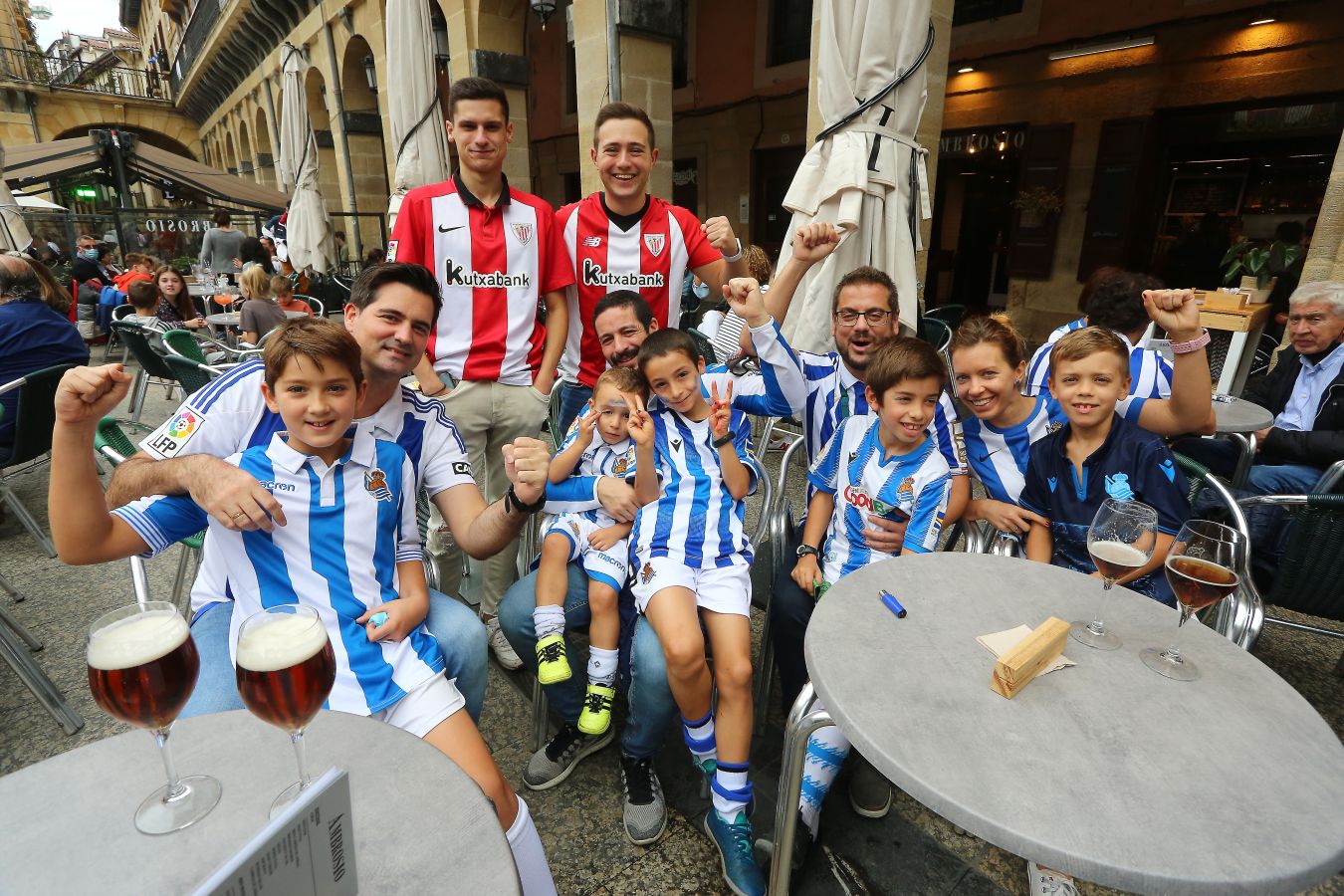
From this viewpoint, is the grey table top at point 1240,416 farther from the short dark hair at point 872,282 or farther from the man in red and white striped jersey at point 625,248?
the man in red and white striped jersey at point 625,248

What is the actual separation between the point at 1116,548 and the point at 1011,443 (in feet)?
2.79

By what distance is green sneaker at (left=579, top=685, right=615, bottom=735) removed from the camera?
184 centimetres

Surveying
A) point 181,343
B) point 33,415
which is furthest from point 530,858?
point 181,343

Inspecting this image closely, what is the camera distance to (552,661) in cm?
186

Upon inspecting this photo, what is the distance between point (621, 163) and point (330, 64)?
12253 mm

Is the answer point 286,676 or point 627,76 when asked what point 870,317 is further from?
point 627,76

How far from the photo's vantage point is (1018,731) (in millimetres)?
1051

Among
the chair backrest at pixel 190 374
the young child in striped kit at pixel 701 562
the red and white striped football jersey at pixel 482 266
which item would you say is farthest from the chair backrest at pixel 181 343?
the young child in striped kit at pixel 701 562

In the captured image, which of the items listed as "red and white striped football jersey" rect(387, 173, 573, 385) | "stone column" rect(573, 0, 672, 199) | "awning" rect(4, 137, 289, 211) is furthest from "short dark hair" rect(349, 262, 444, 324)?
"awning" rect(4, 137, 289, 211)

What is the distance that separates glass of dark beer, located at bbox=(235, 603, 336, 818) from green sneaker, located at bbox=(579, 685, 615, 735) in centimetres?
103

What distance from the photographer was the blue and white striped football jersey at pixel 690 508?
1943mm

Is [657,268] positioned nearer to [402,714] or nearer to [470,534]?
[470,534]

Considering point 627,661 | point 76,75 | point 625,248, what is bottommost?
point 627,661

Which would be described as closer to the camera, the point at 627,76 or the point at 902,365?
the point at 902,365
